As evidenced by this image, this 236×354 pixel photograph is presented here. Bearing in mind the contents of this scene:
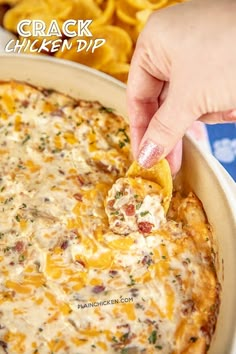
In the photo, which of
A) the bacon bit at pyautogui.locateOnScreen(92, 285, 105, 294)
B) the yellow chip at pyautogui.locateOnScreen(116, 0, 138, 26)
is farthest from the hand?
the yellow chip at pyautogui.locateOnScreen(116, 0, 138, 26)

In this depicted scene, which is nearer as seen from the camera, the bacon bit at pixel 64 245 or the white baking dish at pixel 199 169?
the white baking dish at pixel 199 169

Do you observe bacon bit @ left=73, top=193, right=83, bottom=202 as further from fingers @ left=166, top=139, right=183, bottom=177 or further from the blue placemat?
the blue placemat

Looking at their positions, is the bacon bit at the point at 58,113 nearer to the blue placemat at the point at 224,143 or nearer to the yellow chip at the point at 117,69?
the yellow chip at the point at 117,69

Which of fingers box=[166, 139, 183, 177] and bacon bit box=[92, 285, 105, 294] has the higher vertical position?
fingers box=[166, 139, 183, 177]

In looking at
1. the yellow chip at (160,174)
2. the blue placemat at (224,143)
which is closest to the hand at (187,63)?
the yellow chip at (160,174)

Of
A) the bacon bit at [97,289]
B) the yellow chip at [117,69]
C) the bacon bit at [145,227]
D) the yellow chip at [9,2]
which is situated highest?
the yellow chip at [9,2]

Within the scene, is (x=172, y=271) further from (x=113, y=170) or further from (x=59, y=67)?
(x=59, y=67)
